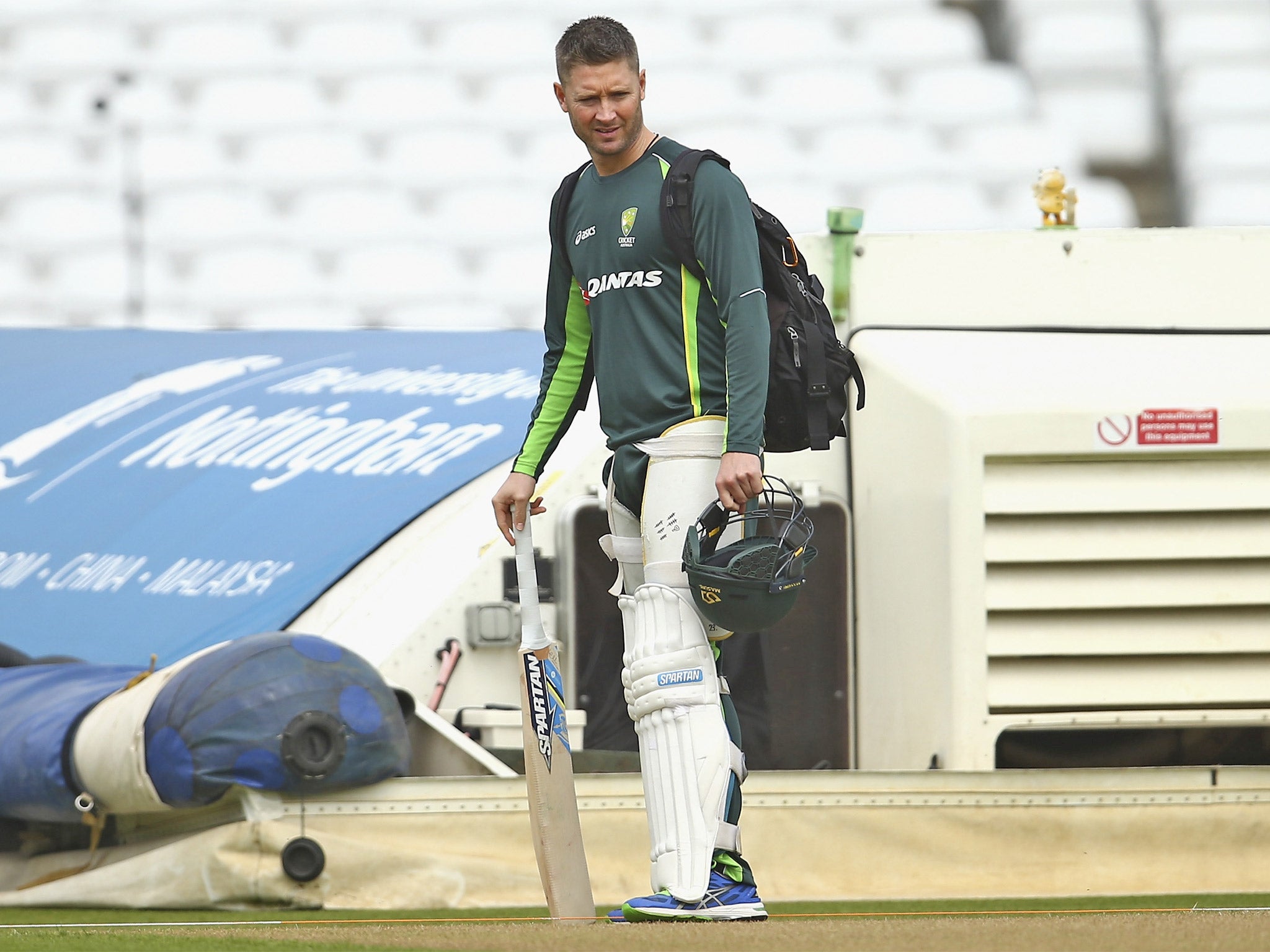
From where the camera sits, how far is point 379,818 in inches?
166

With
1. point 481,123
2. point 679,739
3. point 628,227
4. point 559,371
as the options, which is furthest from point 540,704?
point 481,123

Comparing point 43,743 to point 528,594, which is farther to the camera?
point 43,743

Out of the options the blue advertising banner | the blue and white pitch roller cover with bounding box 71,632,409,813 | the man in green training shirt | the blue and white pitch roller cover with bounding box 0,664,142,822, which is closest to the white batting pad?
the man in green training shirt

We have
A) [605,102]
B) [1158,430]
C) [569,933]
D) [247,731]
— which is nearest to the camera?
[569,933]

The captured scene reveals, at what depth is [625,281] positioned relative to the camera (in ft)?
10.1

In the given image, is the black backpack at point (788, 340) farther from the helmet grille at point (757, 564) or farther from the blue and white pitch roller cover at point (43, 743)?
the blue and white pitch roller cover at point (43, 743)

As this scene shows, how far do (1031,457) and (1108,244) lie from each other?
1.04 meters

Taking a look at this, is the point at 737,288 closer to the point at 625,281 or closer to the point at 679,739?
the point at 625,281

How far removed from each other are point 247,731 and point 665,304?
157 cm

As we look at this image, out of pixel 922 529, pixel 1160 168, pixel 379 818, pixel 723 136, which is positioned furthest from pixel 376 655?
pixel 1160 168

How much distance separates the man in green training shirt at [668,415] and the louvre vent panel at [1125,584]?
56.3 inches

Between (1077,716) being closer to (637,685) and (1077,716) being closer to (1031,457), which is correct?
(1031,457)

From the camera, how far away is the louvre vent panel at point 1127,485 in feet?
14.4

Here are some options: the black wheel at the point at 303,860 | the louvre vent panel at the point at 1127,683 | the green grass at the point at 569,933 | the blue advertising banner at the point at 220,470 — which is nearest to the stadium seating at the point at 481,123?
the blue advertising banner at the point at 220,470
